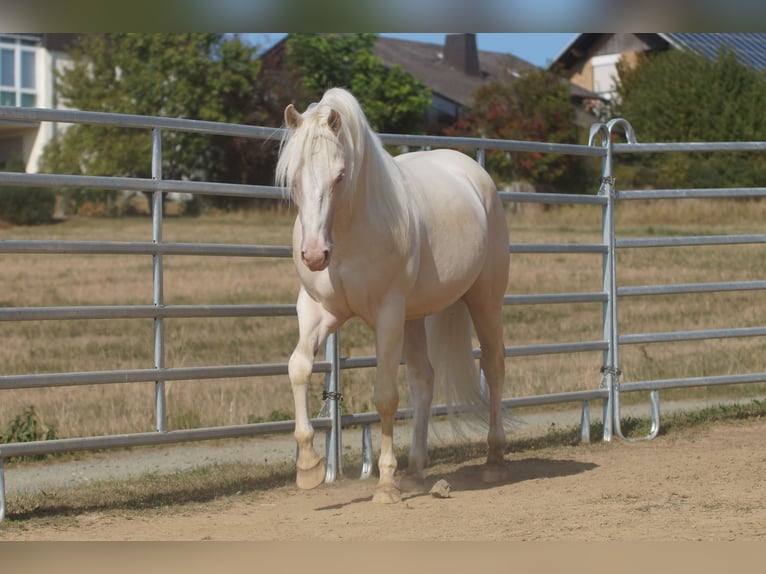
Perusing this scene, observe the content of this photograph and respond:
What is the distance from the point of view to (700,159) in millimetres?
30109

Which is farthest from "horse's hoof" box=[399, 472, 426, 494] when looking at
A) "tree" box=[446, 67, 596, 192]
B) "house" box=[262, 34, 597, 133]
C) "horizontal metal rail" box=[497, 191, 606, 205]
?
"house" box=[262, 34, 597, 133]

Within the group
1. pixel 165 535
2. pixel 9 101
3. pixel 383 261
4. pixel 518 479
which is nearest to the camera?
pixel 165 535

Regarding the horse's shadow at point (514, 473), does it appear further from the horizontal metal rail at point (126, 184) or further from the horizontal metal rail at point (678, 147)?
the horizontal metal rail at point (678, 147)

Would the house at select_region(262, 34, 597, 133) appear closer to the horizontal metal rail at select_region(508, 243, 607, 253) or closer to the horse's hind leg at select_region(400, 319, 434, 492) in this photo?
the horizontal metal rail at select_region(508, 243, 607, 253)

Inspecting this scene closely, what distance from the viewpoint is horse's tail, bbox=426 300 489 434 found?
19.7ft

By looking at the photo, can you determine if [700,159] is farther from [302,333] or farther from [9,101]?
[302,333]

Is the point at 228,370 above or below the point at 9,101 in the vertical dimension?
below

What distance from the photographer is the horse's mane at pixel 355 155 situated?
4.55 metres

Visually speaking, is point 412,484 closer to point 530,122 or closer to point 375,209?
point 375,209

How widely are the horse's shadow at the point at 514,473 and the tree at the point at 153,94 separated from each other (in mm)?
28326

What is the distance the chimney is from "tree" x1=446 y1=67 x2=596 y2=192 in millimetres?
15079

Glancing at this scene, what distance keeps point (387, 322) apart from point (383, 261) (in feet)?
0.93

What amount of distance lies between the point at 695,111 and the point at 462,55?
69.1 feet

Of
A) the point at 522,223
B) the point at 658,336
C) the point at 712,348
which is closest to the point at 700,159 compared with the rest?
the point at 522,223
